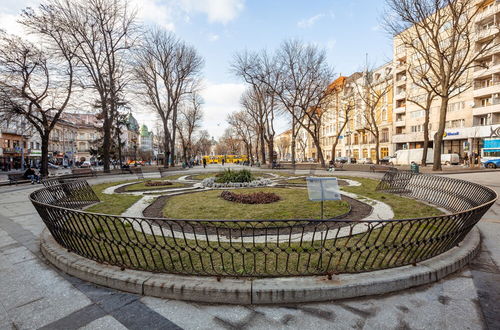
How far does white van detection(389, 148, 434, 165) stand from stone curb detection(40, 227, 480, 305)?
38770mm

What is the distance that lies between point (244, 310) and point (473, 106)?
48.6 metres

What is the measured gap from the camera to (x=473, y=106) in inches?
1470

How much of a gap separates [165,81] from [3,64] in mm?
18184

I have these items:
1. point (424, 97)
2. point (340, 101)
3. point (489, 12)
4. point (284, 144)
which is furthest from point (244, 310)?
point (284, 144)

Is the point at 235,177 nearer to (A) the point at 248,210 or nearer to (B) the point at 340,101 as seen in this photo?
(A) the point at 248,210

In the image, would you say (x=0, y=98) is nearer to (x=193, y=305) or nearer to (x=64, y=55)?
(x=64, y=55)

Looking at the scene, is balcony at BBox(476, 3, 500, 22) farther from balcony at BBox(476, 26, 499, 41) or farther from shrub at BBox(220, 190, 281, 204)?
shrub at BBox(220, 190, 281, 204)

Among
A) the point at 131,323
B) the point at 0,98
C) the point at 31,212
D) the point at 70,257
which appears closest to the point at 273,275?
the point at 131,323

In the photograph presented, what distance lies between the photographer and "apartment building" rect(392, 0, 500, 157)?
112ft

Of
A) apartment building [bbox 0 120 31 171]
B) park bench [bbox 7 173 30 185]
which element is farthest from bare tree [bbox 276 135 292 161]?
park bench [bbox 7 173 30 185]

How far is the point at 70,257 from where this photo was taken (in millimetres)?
4398

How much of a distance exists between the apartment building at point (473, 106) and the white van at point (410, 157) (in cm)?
418

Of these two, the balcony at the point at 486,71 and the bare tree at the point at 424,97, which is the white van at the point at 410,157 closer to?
the bare tree at the point at 424,97

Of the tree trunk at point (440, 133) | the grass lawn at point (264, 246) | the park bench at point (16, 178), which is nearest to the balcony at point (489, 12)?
the tree trunk at point (440, 133)
